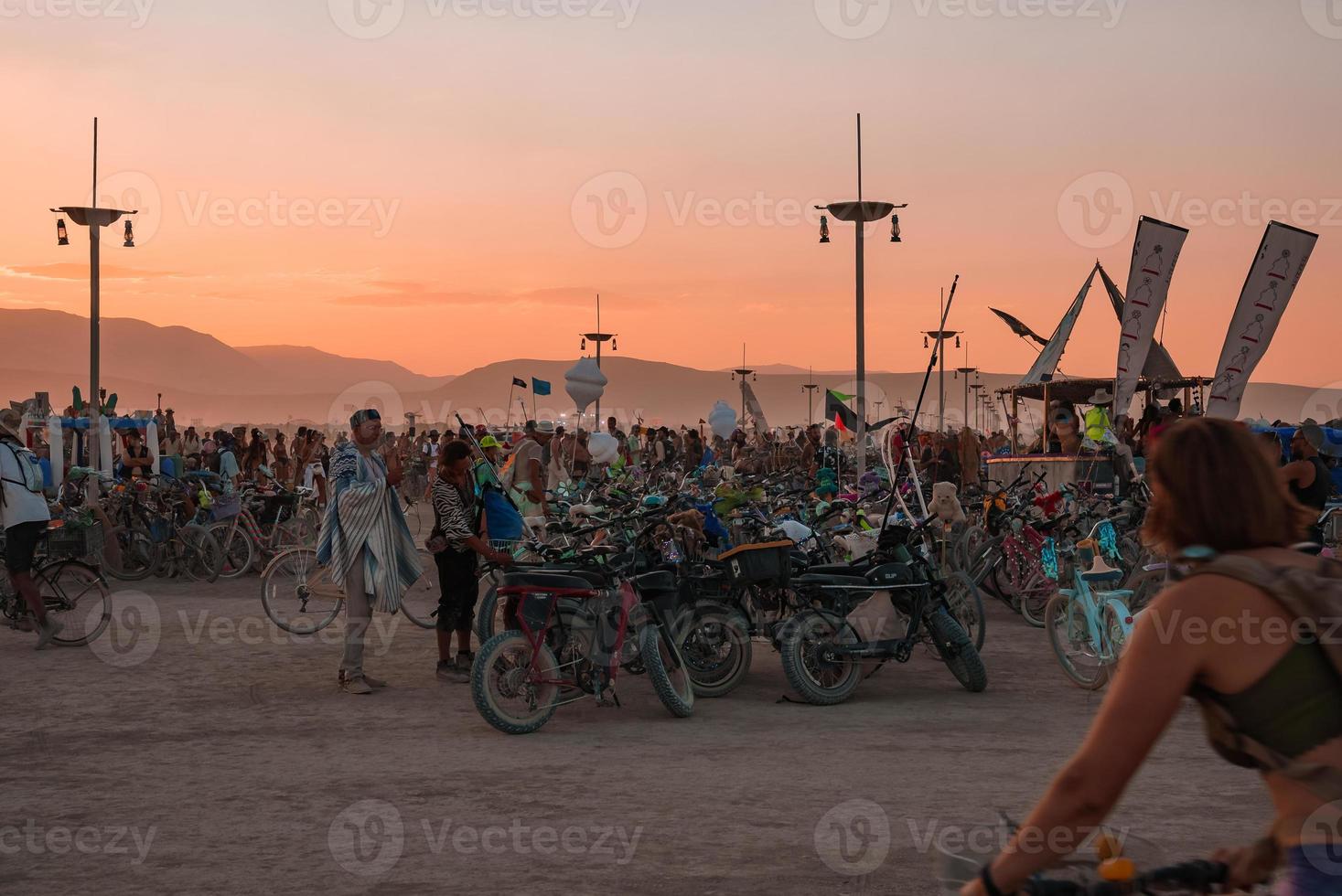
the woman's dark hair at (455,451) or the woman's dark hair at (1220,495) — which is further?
the woman's dark hair at (455,451)

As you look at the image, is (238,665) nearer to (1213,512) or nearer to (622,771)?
(622,771)

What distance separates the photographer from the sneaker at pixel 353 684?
993cm

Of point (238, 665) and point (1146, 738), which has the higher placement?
point (1146, 738)

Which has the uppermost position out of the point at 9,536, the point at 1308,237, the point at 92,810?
the point at 1308,237

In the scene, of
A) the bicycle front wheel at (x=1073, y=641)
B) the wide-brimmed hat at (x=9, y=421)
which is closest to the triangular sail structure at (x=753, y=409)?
the wide-brimmed hat at (x=9, y=421)

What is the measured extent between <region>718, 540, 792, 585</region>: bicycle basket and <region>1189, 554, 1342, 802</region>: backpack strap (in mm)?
7405

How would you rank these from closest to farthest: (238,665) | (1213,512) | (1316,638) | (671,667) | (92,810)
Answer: (1316,638), (1213,512), (92,810), (671,667), (238,665)

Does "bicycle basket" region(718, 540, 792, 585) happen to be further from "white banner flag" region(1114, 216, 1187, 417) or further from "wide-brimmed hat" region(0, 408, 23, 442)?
"white banner flag" region(1114, 216, 1187, 417)

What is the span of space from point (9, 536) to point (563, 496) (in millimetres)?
6862

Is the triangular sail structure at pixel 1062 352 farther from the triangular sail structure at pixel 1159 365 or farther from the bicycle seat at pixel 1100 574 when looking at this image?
the bicycle seat at pixel 1100 574

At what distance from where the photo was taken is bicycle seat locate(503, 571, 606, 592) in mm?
8617

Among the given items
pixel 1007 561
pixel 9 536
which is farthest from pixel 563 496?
pixel 9 536

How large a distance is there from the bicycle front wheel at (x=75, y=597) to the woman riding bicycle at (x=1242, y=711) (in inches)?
444

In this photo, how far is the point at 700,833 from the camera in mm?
5996
